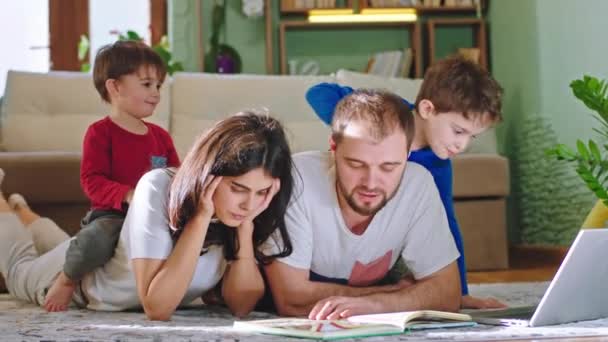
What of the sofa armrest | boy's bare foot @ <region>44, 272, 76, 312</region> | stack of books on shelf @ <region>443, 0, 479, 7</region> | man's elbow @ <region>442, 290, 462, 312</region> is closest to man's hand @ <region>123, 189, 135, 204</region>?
boy's bare foot @ <region>44, 272, 76, 312</region>

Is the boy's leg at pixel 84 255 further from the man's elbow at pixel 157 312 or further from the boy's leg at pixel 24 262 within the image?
the man's elbow at pixel 157 312

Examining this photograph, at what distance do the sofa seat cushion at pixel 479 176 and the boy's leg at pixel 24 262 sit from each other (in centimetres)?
192

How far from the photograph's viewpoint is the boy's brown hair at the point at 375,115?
185 centimetres

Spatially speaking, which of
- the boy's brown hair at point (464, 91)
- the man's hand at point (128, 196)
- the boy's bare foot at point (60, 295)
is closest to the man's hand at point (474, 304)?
the boy's brown hair at point (464, 91)

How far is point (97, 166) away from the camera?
8.14 feet

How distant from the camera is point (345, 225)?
6.51ft

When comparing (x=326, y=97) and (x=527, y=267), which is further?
(x=527, y=267)

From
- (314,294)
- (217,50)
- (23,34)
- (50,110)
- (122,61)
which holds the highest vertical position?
(23,34)

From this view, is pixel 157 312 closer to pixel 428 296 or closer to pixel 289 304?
pixel 289 304

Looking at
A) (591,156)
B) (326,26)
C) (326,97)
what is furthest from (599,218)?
(326,26)

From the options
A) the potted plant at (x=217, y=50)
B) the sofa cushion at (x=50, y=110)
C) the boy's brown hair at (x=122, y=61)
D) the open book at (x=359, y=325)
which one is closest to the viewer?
the open book at (x=359, y=325)

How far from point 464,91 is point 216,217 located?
79 centimetres

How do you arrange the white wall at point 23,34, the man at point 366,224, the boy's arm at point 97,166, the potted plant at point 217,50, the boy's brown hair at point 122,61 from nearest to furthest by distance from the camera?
1. the man at point 366,224
2. the boy's arm at point 97,166
3. the boy's brown hair at point 122,61
4. the potted plant at point 217,50
5. the white wall at point 23,34

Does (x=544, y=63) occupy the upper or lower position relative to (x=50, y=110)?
upper
